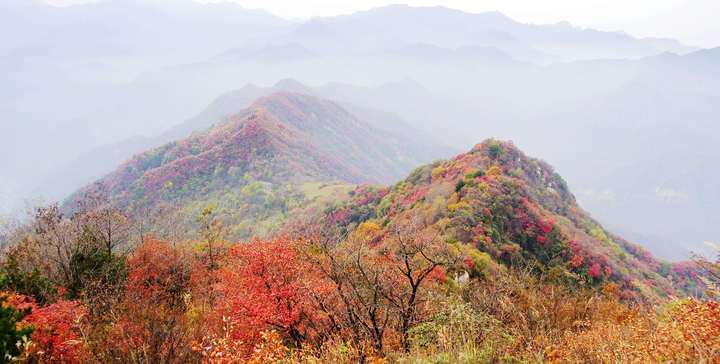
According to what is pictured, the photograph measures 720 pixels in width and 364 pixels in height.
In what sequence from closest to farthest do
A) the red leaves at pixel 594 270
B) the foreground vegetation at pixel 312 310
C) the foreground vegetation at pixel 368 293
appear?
the foreground vegetation at pixel 312 310 < the foreground vegetation at pixel 368 293 < the red leaves at pixel 594 270

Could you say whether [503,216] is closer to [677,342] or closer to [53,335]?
[677,342]

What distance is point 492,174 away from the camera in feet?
161

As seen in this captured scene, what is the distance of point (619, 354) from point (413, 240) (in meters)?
7.42

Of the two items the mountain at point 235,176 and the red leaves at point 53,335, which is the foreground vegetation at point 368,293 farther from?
the mountain at point 235,176

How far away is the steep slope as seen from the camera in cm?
3544

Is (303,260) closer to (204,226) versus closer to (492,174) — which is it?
(204,226)

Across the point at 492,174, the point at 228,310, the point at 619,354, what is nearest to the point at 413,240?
the point at 619,354

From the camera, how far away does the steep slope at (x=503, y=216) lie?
35.4 meters

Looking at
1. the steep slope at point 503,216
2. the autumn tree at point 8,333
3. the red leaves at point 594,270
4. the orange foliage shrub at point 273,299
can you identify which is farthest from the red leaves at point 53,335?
→ the red leaves at point 594,270

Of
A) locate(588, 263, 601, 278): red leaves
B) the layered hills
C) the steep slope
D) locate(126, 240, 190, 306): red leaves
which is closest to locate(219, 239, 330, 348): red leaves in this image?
locate(126, 240, 190, 306): red leaves

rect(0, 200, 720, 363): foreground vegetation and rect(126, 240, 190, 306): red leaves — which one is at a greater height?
rect(0, 200, 720, 363): foreground vegetation

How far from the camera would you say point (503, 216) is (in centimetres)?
4009

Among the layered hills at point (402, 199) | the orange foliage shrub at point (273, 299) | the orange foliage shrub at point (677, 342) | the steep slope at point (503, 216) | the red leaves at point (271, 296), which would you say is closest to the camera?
the orange foliage shrub at point (677, 342)

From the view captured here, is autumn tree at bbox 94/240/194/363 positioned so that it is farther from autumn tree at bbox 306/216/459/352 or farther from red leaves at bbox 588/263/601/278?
red leaves at bbox 588/263/601/278
